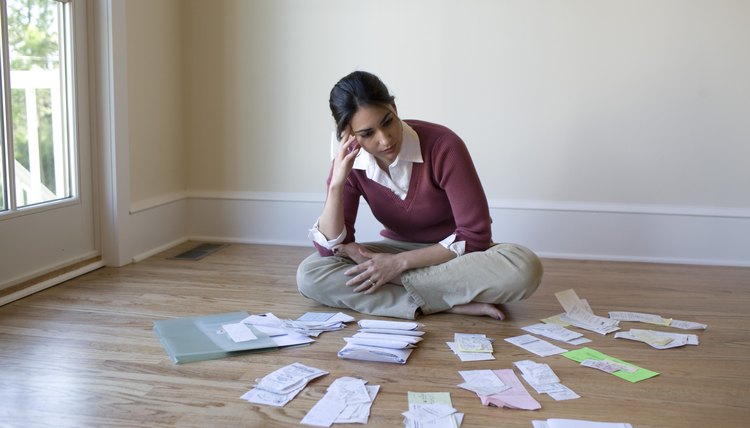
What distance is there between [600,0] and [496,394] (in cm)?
254

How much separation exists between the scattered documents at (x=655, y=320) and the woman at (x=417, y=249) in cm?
39

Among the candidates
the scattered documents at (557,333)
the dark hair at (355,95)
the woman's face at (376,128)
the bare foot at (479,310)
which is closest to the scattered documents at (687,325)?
the scattered documents at (557,333)

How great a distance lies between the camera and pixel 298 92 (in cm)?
381

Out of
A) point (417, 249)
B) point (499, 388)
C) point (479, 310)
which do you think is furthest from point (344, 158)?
point (499, 388)

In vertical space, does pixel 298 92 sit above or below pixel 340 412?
above

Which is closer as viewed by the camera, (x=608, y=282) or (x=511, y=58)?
(x=608, y=282)

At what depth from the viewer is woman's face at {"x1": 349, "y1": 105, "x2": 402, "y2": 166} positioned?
2.19m

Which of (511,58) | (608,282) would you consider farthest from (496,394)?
(511,58)

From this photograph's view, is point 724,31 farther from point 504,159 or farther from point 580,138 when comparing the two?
point 504,159

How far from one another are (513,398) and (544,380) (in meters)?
0.17

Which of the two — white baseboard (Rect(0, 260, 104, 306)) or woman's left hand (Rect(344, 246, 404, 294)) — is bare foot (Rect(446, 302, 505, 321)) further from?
white baseboard (Rect(0, 260, 104, 306))

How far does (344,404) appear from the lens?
172 cm

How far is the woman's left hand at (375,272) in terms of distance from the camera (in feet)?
8.11

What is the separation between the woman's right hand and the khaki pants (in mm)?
374
